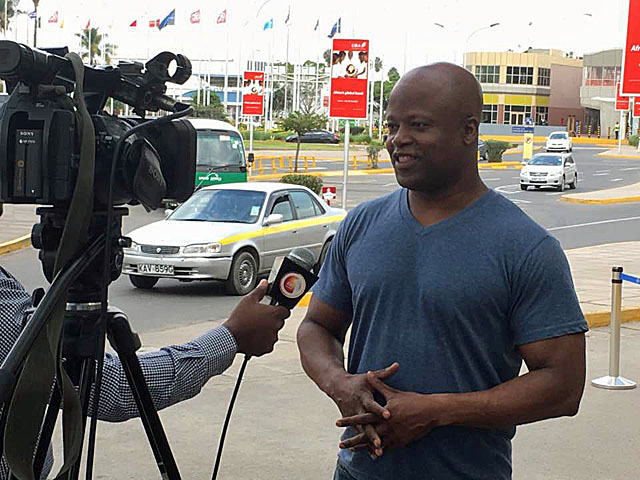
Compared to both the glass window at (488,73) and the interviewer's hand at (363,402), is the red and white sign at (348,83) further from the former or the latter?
the glass window at (488,73)

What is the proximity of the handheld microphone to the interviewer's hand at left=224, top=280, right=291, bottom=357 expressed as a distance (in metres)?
0.03

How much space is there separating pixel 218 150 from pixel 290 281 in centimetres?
2039

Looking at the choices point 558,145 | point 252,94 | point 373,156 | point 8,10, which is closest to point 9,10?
point 8,10

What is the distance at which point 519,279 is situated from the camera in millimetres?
2738

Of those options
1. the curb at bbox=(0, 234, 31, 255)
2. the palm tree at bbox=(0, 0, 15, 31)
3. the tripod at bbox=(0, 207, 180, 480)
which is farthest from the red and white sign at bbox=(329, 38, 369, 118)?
the palm tree at bbox=(0, 0, 15, 31)

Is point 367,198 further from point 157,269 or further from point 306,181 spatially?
point 157,269

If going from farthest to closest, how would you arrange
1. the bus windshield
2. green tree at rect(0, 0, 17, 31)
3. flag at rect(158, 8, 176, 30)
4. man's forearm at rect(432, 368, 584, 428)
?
green tree at rect(0, 0, 17, 31) < flag at rect(158, 8, 176, 30) < the bus windshield < man's forearm at rect(432, 368, 584, 428)

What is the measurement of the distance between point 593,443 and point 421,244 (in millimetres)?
4302

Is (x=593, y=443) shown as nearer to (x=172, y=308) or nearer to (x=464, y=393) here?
(x=464, y=393)

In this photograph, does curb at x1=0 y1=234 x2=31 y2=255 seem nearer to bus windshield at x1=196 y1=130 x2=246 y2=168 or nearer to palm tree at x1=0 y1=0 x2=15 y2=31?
bus windshield at x1=196 y1=130 x2=246 y2=168

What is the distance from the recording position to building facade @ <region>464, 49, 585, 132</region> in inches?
4158

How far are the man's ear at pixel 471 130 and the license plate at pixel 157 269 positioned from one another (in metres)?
10.2

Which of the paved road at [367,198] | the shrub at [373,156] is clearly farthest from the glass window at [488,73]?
the shrub at [373,156]

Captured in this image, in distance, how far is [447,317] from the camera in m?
2.78
